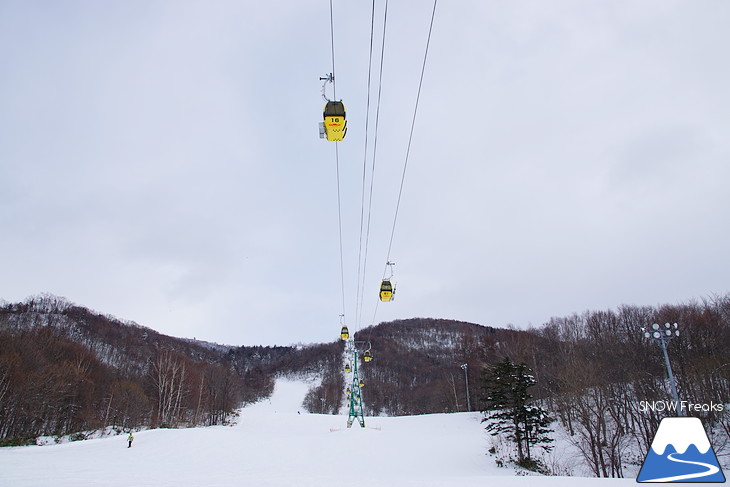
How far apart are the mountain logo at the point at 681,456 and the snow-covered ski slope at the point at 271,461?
208cm

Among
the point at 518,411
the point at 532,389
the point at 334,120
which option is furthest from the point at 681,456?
the point at 532,389

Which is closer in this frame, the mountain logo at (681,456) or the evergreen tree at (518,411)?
the mountain logo at (681,456)

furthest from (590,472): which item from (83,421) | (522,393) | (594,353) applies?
(83,421)

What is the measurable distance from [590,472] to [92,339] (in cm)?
14290

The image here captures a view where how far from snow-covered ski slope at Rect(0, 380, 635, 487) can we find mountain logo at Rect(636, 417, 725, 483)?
208 centimetres

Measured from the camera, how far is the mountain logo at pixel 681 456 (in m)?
9.59

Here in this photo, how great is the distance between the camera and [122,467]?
66.7 ft

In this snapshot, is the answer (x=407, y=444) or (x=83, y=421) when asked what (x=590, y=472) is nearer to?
(x=407, y=444)

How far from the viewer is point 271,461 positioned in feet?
83.9

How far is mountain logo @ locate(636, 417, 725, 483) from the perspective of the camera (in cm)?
959

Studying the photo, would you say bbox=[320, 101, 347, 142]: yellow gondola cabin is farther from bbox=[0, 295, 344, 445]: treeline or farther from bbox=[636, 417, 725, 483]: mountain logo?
bbox=[0, 295, 344, 445]: treeline

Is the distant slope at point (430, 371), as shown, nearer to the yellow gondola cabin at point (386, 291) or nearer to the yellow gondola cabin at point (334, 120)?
the yellow gondola cabin at point (386, 291)

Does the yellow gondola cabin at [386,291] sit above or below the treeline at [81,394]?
above

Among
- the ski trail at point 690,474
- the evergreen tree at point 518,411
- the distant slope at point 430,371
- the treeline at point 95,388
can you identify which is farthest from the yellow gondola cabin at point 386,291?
the distant slope at point 430,371
